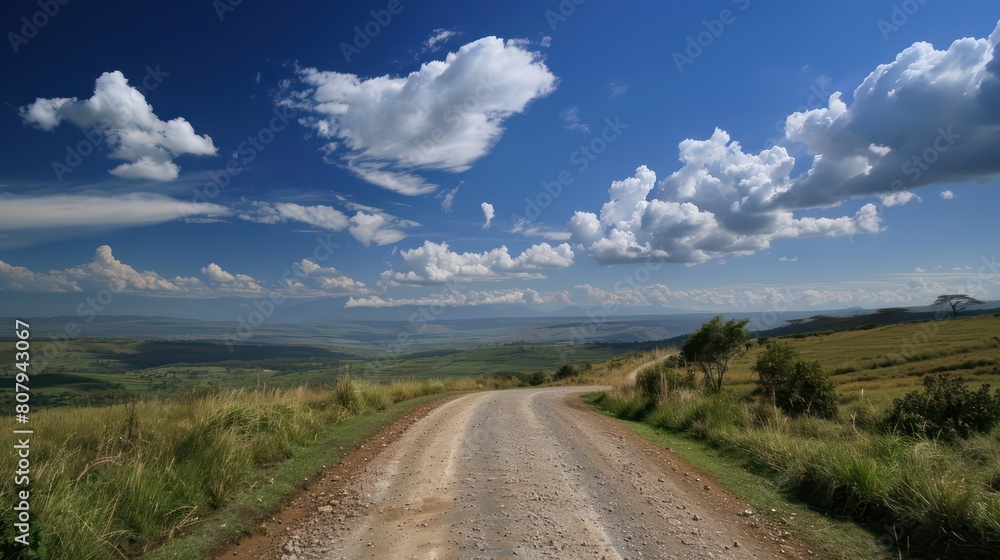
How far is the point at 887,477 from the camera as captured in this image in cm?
598

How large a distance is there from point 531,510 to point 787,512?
340 centimetres

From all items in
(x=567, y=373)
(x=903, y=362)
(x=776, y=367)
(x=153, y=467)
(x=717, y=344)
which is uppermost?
(x=717, y=344)

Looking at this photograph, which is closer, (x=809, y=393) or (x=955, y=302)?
(x=809, y=393)

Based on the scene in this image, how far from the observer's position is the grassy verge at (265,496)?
4957 millimetres

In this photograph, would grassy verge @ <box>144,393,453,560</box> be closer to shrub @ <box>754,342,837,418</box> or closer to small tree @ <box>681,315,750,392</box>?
shrub @ <box>754,342,837,418</box>

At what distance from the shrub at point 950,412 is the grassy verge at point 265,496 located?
457 inches

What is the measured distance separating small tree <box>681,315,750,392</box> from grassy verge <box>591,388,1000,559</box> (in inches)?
308

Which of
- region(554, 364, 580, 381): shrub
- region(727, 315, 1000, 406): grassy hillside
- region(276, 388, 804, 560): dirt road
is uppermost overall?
region(276, 388, 804, 560): dirt road

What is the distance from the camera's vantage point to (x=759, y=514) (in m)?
6.01

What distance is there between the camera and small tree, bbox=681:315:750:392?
18922 millimetres

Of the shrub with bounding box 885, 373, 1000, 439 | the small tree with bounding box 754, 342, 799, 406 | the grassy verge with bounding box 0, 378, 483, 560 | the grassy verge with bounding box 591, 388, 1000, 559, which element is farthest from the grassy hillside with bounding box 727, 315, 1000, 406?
the grassy verge with bounding box 0, 378, 483, 560

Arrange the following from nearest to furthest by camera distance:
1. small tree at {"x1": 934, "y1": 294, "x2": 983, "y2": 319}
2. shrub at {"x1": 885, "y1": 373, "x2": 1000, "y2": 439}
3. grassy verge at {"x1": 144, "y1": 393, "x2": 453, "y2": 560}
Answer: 1. grassy verge at {"x1": 144, "y1": 393, "x2": 453, "y2": 560}
2. shrub at {"x1": 885, "y1": 373, "x2": 1000, "y2": 439}
3. small tree at {"x1": 934, "y1": 294, "x2": 983, "y2": 319}

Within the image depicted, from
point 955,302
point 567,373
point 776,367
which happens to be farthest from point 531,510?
point 955,302

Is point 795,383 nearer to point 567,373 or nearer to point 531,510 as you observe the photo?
point 531,510
